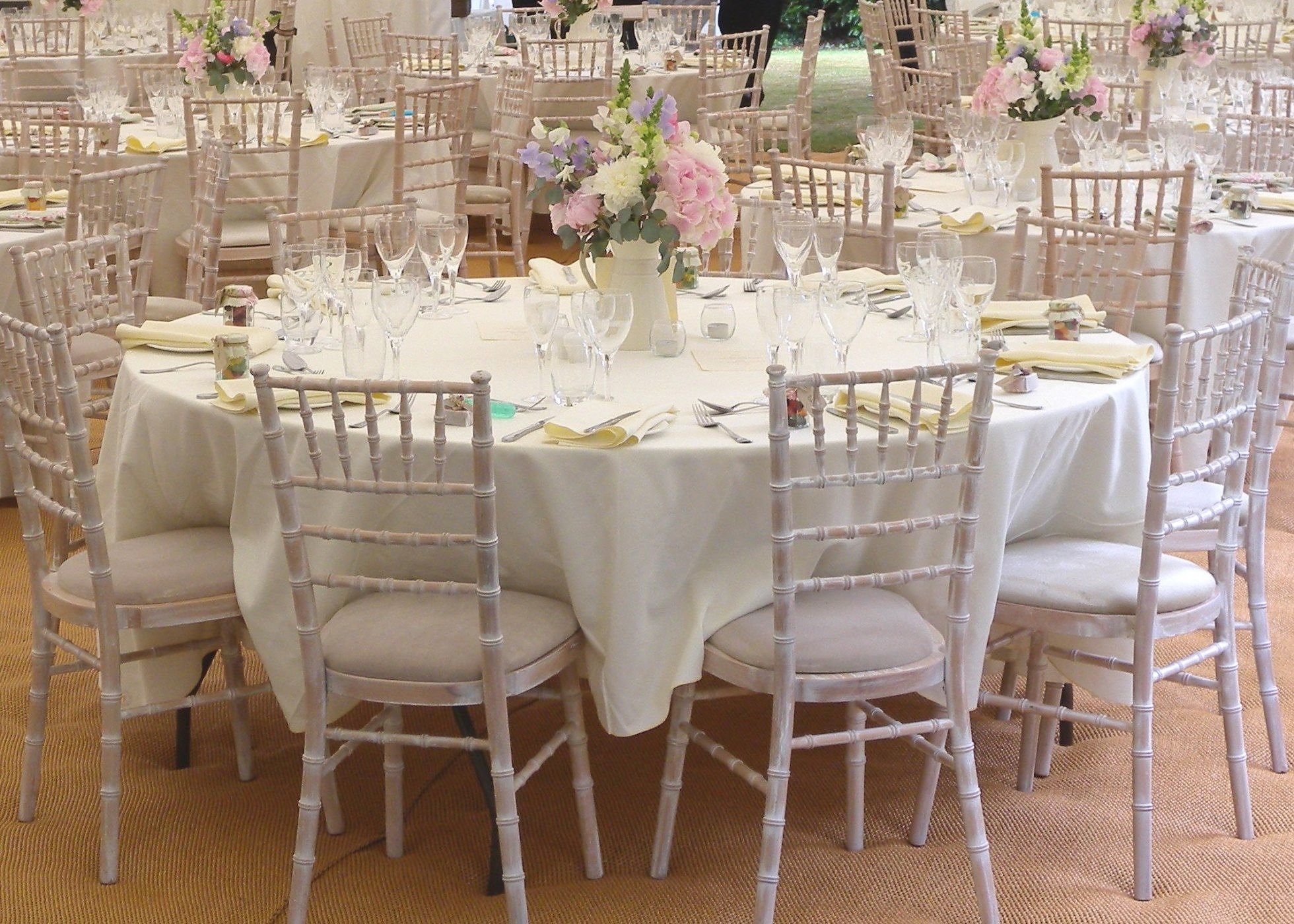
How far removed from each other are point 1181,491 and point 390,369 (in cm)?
166

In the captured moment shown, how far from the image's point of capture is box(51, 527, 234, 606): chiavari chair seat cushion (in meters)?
2.73

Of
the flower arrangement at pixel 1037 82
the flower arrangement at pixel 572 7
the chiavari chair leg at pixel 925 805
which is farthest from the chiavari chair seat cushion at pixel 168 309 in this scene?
the flower arrangement at pixel 572 7

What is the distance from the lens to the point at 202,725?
3.40 m

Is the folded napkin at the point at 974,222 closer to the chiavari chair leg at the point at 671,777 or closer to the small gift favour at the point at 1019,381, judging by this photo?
the small gift favour at the point at 1019,381

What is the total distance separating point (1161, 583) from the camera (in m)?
2.72

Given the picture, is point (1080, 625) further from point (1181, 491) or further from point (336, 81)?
point (336, 81)

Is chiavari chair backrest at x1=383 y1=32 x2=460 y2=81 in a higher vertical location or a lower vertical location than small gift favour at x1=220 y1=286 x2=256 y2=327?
higher

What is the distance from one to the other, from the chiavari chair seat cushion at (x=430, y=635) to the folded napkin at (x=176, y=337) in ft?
2.48

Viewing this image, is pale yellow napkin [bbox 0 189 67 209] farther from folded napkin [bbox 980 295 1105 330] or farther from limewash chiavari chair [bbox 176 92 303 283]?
folded napkin [bbox 980 295 1105 330]

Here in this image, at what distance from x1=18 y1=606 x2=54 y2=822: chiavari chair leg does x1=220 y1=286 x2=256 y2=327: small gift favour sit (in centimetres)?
76

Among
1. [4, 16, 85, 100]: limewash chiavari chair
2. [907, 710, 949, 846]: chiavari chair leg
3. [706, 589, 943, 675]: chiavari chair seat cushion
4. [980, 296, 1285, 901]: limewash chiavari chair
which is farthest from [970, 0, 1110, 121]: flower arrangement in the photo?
[4, 16, 85, 100]: limewash chiavari chair

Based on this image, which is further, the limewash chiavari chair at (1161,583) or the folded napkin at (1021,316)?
the folded napkin at (1021,316)

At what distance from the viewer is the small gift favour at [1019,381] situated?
2.76m

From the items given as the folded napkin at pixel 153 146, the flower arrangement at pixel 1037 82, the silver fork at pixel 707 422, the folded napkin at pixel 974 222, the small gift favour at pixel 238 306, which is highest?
the flower arrangement at pixel 1037 82
